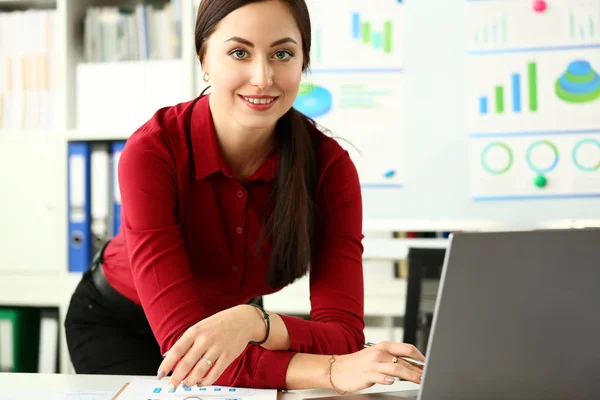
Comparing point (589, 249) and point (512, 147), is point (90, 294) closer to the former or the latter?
point (589, 249)

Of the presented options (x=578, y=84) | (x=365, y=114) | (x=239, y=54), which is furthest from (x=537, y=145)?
(x=239, y=54)

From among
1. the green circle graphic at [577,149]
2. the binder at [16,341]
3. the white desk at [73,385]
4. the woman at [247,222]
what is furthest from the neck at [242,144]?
the binder at [16,341]

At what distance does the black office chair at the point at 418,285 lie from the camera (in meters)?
1.55

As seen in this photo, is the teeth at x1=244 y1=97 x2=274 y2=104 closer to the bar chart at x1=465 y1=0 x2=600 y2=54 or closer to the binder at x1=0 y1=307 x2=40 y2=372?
the bar chart at x1=465 y1=0 x2=600 y2=54

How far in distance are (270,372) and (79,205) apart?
1.59 m

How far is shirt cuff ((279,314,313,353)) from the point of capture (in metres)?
0.97

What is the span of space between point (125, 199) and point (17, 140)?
1.53 meters

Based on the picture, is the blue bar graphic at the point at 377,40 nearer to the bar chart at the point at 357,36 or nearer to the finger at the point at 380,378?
the bar chart at the point at 357,36

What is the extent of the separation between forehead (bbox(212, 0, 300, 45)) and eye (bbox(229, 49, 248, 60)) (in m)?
0.03

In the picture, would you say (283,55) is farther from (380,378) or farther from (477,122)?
(477,122)

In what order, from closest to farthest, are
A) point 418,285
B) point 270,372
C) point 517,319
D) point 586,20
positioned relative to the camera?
point 517,319, point 270,372, point 418,285, point 586,20

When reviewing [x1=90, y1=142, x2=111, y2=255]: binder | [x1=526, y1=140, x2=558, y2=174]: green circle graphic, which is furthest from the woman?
[x1=526, y1=140, x2=558, y2=174]: green circle graphic

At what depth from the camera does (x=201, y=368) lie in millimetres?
805

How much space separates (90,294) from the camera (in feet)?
4.54
